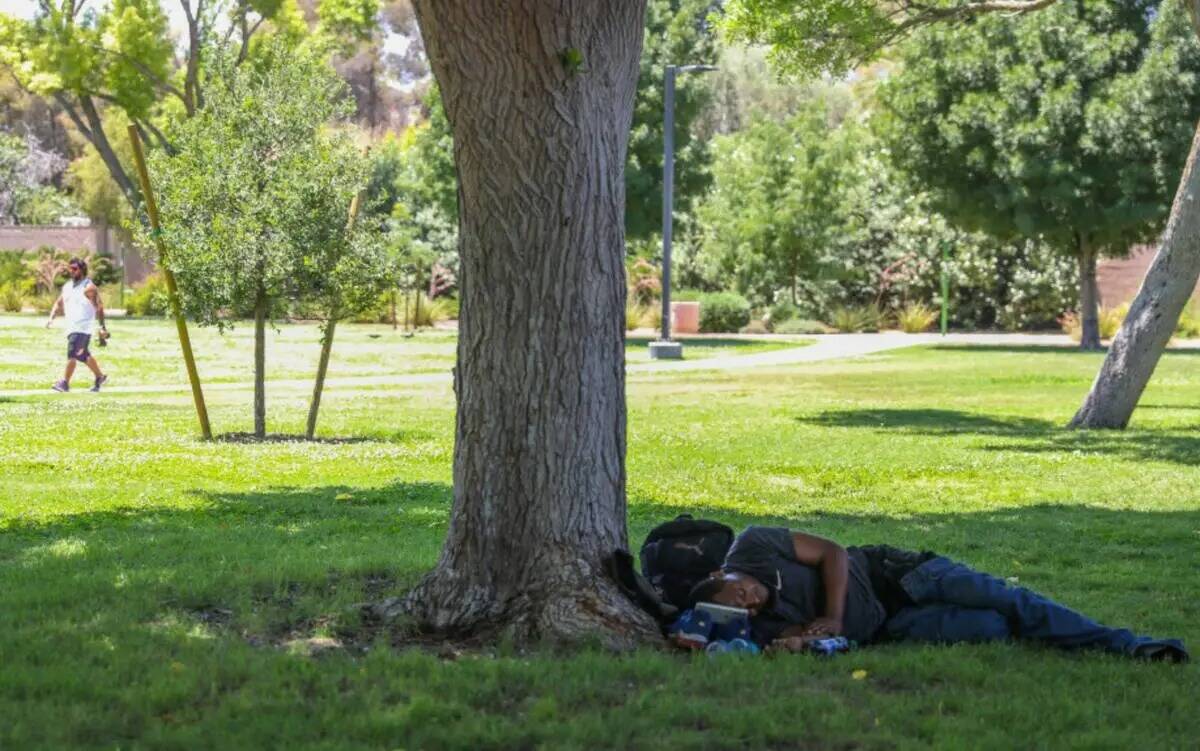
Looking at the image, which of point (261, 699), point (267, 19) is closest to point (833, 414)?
point (261, 699)

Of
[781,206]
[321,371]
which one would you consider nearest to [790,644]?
[321,371]

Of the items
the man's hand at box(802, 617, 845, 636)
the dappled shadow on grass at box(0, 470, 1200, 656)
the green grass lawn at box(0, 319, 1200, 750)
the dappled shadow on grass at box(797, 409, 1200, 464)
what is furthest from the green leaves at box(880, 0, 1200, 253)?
the man's hand at box(802, 617, 845, 636)

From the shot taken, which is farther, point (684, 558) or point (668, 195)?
point (668, 195)

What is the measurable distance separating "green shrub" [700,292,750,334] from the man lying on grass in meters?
36.1

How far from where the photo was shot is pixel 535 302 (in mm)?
6484

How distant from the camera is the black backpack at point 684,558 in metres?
6.83

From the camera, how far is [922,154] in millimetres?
33406

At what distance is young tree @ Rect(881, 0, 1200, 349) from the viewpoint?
105ft

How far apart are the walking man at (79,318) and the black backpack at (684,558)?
16.4m

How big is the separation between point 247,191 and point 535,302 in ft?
31.2

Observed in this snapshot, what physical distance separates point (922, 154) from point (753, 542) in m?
27.9

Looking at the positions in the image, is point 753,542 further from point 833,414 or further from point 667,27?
point 667,27

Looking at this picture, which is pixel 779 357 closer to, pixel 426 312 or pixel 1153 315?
pixel 426 312

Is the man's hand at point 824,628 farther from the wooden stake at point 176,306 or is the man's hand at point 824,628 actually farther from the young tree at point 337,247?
the young tree at point 337,247
